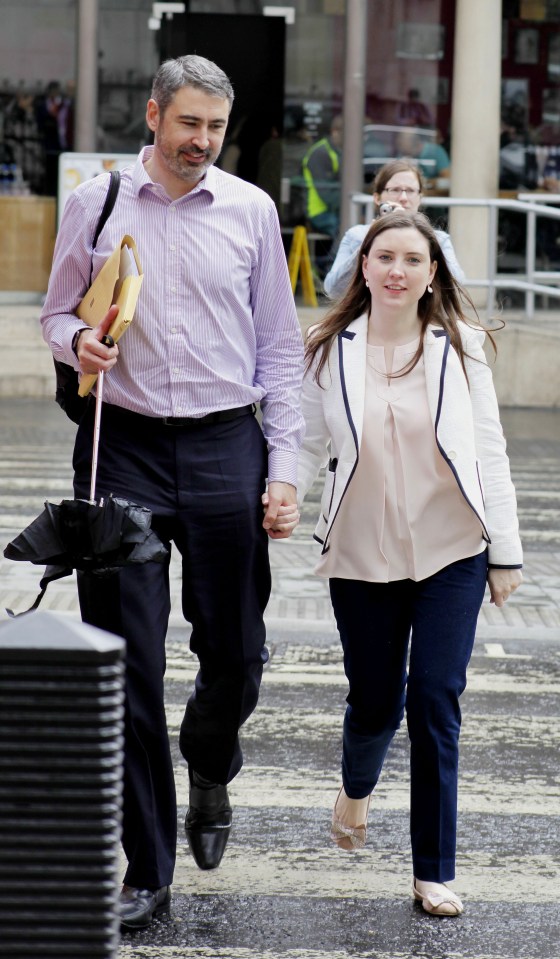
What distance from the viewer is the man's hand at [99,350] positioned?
4.05 meters

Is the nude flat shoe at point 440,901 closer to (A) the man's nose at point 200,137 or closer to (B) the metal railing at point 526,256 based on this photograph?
(A) the man's nose at point 200,137

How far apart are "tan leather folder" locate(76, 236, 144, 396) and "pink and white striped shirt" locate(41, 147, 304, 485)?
4.4 inches

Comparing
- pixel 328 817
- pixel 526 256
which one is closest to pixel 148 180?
pixel 328 817

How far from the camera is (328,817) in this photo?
16.6 feet

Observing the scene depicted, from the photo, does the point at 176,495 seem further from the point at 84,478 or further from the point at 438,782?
the point at 438,782

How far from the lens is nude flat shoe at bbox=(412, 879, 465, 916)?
428 cm

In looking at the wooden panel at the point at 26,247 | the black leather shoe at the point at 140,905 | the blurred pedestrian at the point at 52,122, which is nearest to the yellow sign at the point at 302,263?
the wooden panel at the point at 26,247

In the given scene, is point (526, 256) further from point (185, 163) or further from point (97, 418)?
point (97, 418)

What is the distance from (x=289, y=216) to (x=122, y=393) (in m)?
13.8

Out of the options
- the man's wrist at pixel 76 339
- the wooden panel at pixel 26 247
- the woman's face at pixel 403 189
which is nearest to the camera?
the man's wrist at pixel 76 339

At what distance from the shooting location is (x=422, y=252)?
443 centimetres

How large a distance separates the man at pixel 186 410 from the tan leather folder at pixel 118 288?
0.14ft

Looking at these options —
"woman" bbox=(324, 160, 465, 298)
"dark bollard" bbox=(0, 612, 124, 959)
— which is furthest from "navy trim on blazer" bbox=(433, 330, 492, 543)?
"woman" bbox=(324, 160, 465, 298)

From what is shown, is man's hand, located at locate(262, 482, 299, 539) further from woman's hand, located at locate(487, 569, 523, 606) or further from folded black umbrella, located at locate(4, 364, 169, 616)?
woman's hand, located at locate(487, 569, 523, 606)
